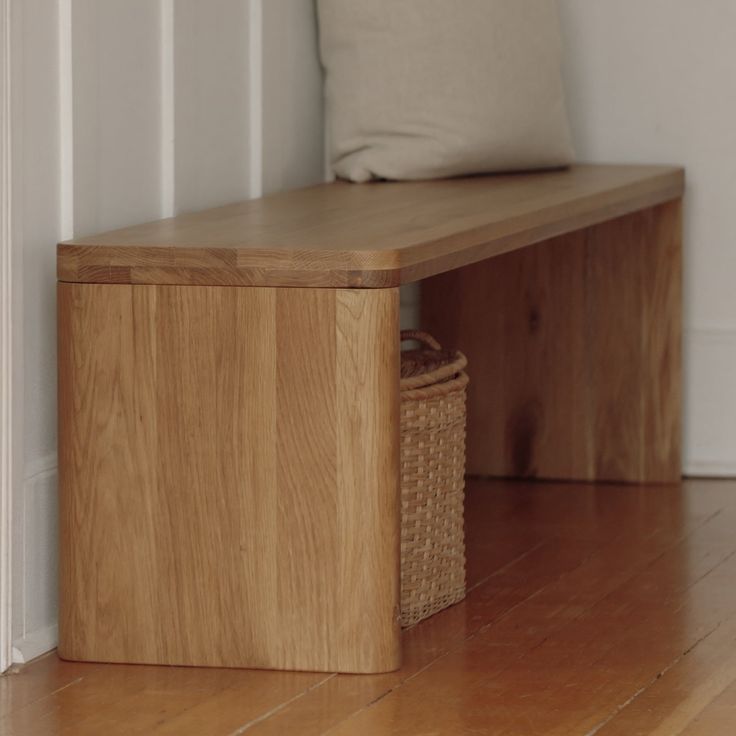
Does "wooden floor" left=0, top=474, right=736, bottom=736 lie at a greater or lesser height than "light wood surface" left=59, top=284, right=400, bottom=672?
lesser

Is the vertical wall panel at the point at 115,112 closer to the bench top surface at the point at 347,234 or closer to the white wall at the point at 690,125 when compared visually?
the bench top surface at the point at 347,234

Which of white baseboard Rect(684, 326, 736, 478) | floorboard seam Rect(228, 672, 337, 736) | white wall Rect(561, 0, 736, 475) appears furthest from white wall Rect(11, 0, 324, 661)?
white baseboard Rect(684, 326, 736, 478)

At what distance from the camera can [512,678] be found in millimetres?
1900

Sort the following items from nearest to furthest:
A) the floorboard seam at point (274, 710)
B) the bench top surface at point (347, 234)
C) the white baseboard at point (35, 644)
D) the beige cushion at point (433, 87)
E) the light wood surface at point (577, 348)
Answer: the floorboard seam at point (274, 710) → the bench top surface at point (347, 234) → the white baseboard at point (35, 644) → the beige cushion at point (433, 87) → the light wood surface at point (577, 348)

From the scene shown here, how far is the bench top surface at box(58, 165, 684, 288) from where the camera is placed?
6.09 feet

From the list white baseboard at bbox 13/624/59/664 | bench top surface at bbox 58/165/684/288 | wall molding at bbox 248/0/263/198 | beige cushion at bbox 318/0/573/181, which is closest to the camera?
bench top surface at bbox 58/165/684/288

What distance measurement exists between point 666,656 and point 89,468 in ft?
2.36

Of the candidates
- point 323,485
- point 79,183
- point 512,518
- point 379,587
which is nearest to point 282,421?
point 323,485

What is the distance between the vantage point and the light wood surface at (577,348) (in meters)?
3.06

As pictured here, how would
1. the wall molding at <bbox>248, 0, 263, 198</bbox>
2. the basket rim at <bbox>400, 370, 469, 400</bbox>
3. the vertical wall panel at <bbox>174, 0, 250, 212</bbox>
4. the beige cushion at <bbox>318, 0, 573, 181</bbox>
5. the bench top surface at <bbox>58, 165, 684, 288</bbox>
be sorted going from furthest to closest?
the beige cushion at <bbox>318, 0, 573, 181</bbox> → the wall molding at <bbox>248, 0, 263, 198</bbox> → the vertical wall panel at <bbox>174, 0, 250, 212</bbox> → the basket rim at <bbox>400, 370, 469, 400</bbox> → the bench top surface at <bbox>58, 165, 684, 288</bbox>

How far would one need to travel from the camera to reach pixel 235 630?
6.33 feet

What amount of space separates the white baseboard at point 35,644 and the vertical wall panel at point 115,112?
19.5 inches

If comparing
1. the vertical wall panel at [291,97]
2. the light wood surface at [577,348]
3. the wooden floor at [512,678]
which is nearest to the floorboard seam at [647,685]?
the wooden floor at [512,678]

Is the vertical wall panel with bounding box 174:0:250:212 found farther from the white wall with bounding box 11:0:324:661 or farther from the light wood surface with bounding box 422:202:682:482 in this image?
the light wood surface with bounding box 422:202:682:482
